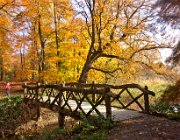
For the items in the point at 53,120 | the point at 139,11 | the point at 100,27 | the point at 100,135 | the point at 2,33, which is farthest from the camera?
the point at 2,33

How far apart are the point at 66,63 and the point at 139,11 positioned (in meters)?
8.36

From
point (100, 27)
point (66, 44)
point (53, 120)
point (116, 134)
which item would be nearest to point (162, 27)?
point (116, 134)

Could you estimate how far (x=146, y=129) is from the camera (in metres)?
8.49

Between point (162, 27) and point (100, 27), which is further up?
point (100, 27)

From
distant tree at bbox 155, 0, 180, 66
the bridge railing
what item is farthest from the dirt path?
distant tree at bbox 155, 0, 180, 66

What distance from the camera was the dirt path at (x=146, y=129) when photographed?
7.85m

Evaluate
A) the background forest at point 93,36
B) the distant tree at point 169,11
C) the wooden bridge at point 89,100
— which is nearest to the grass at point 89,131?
the wooden bridge at point 89,100

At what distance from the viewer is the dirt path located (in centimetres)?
785

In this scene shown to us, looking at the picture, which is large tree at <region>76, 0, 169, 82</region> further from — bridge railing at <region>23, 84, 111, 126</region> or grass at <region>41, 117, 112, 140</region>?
grass at <region>41, 117, 112, 140</region>

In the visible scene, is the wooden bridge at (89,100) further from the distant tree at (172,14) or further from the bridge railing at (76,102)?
the distant tree at (172,14)

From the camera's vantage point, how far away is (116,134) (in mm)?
8336

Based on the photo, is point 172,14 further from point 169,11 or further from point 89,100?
point 89,100

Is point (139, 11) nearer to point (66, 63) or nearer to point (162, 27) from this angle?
point (66, 63)

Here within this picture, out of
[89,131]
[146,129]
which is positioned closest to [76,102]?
[89,131]
